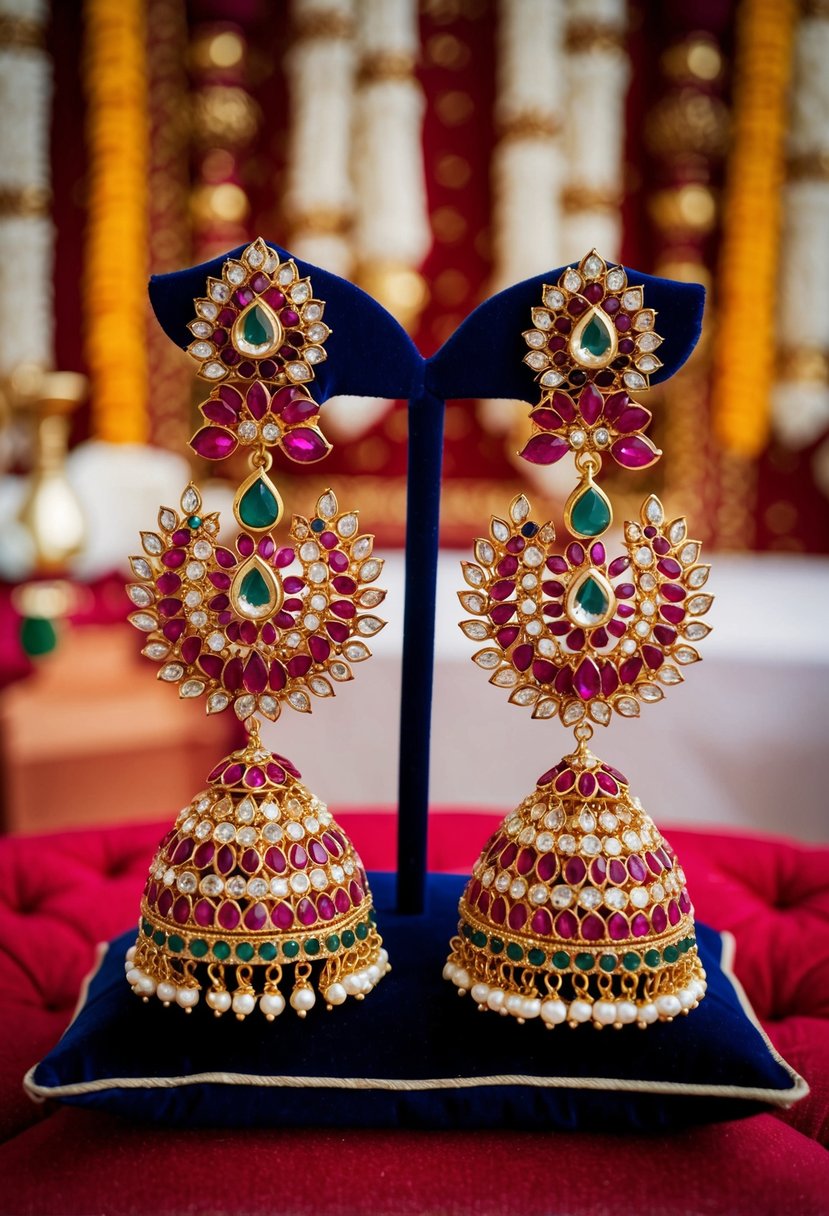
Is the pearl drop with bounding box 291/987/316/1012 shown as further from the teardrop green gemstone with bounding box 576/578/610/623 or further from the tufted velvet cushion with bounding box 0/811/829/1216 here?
the teardrop green gemstone with bounding box 576/578/610/623

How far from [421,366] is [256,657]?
21 cm

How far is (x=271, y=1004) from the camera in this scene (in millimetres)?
588

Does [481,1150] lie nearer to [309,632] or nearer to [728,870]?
[309,632]

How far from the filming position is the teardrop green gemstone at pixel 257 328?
1.99 ft

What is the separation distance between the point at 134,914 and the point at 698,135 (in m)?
2.02

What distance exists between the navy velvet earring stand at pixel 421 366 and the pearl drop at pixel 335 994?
0.15 meters

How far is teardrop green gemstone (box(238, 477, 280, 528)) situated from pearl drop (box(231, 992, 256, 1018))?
10.7 inches

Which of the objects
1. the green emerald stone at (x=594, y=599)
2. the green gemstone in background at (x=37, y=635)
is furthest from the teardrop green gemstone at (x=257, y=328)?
the green gemstone in background at (x=37, y=635)

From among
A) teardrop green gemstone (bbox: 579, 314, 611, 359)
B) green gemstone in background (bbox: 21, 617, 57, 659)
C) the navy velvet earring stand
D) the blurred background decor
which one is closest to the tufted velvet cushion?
the navy velvet earring stand

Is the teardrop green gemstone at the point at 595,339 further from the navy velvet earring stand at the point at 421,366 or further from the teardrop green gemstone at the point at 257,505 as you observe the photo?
the teardrop green gemstone at the point at 257,505

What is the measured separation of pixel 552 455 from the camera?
63 centimetres

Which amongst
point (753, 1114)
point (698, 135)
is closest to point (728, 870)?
point (753, 1114)

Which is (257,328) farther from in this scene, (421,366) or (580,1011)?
(580,1011)

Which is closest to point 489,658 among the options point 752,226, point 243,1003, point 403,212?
A: point 243,1003
